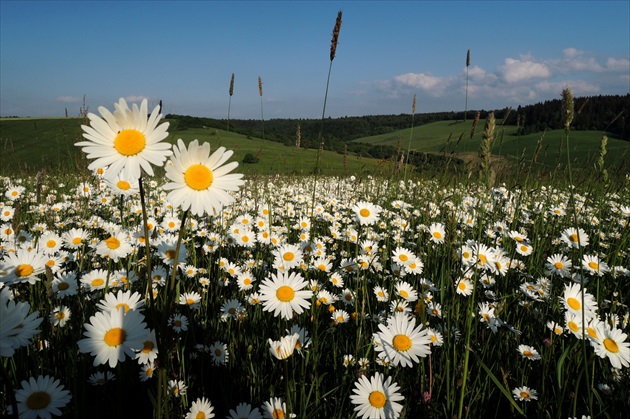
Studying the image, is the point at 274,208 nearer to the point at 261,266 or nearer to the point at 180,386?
the point at 261,266

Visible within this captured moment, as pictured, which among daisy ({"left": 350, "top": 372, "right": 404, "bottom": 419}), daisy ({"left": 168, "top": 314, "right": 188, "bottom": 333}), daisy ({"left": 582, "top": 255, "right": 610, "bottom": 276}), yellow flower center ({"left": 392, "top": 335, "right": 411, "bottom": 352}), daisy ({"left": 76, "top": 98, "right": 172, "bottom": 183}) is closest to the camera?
daisy ({"left": 76, "top": 98, "right": 172, "bottom": 183})

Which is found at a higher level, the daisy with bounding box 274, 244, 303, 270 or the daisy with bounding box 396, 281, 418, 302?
the daisy with bounding box 274, 244, 303, 270

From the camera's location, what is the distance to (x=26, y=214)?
4492mm

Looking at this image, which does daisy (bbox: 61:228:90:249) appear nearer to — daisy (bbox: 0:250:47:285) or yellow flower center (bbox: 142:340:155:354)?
daisy (bbox: 0:250:47:285)

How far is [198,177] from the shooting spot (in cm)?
112

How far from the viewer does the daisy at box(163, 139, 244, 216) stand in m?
1.06

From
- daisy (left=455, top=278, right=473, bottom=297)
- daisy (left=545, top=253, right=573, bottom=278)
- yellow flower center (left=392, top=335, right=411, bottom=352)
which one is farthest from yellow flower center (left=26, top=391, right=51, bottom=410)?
daisy (left=545, top=253, right=573, bottom=278)

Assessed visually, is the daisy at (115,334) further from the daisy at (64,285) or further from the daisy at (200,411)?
the daisy at (64,285)

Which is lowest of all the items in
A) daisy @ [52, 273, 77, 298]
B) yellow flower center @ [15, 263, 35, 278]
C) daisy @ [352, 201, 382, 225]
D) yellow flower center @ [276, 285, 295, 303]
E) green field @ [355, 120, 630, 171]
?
daisy @ [52, 273, 77, 298]

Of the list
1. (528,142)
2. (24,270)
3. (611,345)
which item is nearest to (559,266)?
(611,345)

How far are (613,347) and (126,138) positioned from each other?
2200 mm

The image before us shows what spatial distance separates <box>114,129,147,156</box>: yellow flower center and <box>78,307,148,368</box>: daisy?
642 mm

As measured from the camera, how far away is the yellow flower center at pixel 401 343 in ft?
4.98

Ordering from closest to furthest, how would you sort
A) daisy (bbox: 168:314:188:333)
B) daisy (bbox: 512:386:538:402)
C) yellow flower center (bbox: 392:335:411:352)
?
1. yellow flower center (bbox: 392:335:411:352)
2. daisy (bbox: 512:386:538:402)
3. daisy (bbox: 168:314:188:333)
